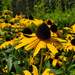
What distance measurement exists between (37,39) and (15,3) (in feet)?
14.9

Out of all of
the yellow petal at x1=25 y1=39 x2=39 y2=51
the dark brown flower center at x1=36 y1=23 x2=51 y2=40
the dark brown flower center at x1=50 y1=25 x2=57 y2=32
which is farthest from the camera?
the dark brown flower center at x1=50 y1=25 x2=57 y2=32

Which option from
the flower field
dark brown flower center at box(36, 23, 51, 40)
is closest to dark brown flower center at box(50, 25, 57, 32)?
the flower field

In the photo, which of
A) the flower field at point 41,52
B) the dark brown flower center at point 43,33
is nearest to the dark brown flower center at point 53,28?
the flower field at point 41,52

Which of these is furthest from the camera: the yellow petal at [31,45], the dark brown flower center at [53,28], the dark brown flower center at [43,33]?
the dark brown flower center at [53,28]

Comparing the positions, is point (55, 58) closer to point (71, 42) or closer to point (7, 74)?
point (71, 42)

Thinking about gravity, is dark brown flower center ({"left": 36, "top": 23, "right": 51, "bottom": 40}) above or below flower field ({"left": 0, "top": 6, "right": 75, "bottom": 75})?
above

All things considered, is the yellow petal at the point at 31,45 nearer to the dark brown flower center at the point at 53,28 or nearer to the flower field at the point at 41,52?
the flower field at the point at 41,52

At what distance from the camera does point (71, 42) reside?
112 centimetres

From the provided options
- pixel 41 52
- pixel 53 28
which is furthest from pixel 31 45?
pixel 53 28

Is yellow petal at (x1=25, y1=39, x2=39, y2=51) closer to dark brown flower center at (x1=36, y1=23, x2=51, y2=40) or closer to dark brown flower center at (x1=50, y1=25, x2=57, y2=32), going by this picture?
dark brown flower center at (x1=36, y1=23, x2=51, y2=40)

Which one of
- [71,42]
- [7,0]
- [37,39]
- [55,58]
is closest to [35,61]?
[55,58]

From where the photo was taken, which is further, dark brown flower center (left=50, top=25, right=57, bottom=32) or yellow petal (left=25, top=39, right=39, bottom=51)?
dark brown flower center (left=50, top=25, right=57, bottom=32)

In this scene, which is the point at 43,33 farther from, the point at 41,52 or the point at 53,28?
the point at 53,28

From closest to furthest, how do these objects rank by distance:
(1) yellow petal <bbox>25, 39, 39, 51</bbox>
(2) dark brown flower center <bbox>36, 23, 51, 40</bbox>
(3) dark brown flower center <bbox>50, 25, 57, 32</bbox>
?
(1) yellow petal <bbox>25, 39, 39, 51</bbox> < (2) dark brown flower center <bbox>36, 23, 51, 40</bbox> < (3) dark brown flower center <bbox>50, 25, 57, 32</bbox>
